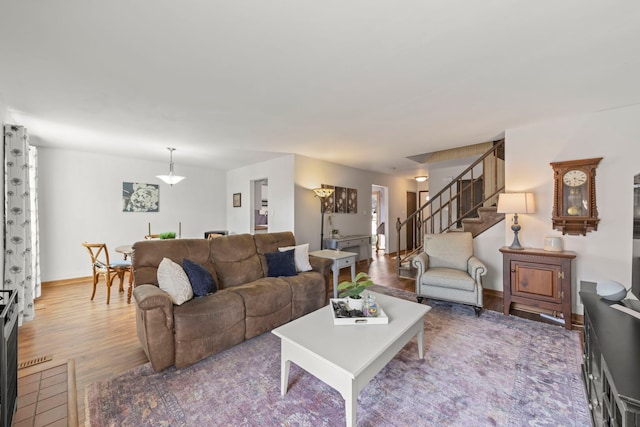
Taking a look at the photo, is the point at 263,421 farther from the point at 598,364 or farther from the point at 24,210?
the point at 24,210

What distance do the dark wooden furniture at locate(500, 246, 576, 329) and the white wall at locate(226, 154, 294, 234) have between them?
3363mm

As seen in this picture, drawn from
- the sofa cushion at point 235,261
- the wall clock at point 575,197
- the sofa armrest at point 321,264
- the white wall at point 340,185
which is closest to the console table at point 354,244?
the white wall at point 340,185

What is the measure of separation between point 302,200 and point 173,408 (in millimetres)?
3725

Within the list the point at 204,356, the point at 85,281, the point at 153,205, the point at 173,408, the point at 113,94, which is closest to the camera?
the point at 173,408

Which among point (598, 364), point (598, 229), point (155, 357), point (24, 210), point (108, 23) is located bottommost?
point (155, 357)

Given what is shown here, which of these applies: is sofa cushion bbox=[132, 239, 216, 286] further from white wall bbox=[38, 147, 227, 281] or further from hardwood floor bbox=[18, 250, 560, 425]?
white wall bbox=[38, 147, 227, 281]

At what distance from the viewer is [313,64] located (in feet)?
6.41

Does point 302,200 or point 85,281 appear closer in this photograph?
point 85,281

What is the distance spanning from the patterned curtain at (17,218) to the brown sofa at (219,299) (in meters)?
1.54

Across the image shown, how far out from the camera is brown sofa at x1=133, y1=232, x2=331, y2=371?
200cm

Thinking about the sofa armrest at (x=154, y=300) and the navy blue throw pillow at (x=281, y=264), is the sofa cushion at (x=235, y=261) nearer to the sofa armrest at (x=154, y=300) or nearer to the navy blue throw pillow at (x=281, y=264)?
the navy blue throw pillow at (x=281, y=264)

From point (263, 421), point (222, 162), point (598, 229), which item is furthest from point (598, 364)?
point (222, 162)

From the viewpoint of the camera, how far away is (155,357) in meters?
1.97

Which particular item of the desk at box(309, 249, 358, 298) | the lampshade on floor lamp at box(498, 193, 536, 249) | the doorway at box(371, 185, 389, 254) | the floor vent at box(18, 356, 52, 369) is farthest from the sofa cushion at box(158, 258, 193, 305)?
the doorway at box(371, 185, 389, 254)
